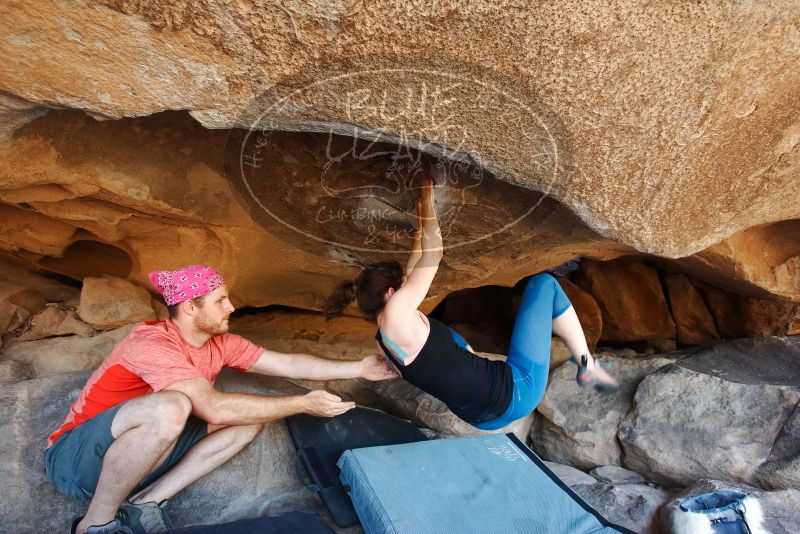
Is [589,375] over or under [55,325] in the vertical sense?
over

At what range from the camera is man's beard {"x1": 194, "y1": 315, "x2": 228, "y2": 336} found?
5.38 feet

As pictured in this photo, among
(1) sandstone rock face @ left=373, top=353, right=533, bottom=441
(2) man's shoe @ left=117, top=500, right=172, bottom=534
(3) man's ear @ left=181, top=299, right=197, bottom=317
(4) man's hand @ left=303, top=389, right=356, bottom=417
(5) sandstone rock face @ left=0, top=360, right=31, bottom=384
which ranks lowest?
(5) sandstone rock face @ left=0, top=360, right=31, bottom=384

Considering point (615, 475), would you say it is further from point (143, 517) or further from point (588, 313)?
point (143, 517)

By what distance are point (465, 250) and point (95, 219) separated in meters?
1.45

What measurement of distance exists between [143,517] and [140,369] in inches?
16.7

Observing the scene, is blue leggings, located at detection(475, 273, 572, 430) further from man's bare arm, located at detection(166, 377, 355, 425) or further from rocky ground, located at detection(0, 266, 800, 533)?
man's bare arm, located at detection(166, 377, 355, 425)

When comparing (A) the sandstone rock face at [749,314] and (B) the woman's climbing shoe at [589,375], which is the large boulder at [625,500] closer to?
(B) the woman's climbing shoe at [589,375]

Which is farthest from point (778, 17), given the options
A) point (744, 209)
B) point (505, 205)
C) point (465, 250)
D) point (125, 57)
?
point (125, 57)

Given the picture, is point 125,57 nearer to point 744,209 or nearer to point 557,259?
point 744,209

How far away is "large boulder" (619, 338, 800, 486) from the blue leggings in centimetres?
60

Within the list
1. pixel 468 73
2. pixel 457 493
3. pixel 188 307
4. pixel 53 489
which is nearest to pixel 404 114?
pixel 468 73

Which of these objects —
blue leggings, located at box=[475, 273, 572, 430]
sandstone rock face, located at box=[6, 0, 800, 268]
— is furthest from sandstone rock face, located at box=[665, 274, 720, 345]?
sandstone rock face, located at box=[6, 0, 800, 268]

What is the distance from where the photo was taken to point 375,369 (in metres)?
1.95

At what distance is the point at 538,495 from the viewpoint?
1.70 meters
